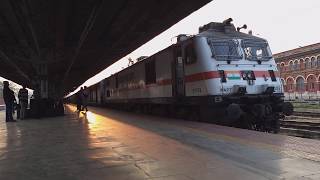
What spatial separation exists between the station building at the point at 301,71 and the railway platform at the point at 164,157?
65.4m

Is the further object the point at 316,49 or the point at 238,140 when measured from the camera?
the point at 316,49

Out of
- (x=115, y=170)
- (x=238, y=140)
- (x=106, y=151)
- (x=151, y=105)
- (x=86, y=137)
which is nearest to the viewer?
(x=115, y=170)

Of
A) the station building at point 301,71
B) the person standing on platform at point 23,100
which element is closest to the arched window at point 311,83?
the station building at point 301,71

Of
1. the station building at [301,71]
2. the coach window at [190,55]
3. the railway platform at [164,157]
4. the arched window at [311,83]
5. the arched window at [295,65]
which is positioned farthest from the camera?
the arched window at [295,65]

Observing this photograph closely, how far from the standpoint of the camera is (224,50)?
15.0 m

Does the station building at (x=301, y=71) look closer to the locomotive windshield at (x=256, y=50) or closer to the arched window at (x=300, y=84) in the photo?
the arched window at (x=300, y=84)

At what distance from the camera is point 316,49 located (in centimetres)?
7312

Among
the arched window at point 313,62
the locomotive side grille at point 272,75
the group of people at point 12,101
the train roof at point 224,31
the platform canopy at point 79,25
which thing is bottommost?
the group of people at point 12,101

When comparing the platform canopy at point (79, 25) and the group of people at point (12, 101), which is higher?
→ the platform canopy at point (79, 25)

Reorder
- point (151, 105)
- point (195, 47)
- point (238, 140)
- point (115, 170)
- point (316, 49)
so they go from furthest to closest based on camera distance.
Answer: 1. point (316, 49)
2. point (151, 105)
3. point (195, 47)
4. point (238, 140)
5. point (115, 170)

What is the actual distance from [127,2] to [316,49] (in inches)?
2438

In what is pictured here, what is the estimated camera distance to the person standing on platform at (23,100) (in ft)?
70.2

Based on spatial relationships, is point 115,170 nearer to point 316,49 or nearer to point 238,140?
point 238,140

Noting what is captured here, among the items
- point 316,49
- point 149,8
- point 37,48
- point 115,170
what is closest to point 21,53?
point 37,48
